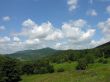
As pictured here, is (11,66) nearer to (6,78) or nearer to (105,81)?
(6,78)

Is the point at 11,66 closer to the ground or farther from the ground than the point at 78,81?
farther from the ground

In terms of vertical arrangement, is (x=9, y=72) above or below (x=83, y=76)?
above

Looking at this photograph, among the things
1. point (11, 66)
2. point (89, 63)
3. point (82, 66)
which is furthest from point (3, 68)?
point (89, 63)

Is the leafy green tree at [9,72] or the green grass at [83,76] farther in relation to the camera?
the leafy green tree at [9,72]

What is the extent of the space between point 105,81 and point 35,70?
10237 centimetres

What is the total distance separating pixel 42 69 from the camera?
470ft

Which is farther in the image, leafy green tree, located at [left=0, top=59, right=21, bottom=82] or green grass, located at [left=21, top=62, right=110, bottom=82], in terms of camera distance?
leafy green tree, located at [left=0, top=59, right=21, bottom=82]

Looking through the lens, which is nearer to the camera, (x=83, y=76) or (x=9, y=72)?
(x=83, y=76)

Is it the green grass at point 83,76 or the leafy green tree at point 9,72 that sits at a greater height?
the leafy green tree at point 9,72

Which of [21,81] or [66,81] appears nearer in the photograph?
[66,81]

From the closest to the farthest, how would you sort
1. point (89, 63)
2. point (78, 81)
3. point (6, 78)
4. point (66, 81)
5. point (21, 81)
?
point (78, 81), point (66, 81), point (6, 78), point (21, 81), point (89, 63)

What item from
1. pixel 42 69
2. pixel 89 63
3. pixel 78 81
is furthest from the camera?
pixel 89 63

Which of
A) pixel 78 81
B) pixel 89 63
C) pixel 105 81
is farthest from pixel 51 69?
pixel 105 81

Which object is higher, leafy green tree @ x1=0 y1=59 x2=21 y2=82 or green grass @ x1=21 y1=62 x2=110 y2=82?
leafy green tree @ x1=0 y1=59 x2=21 y2=82
